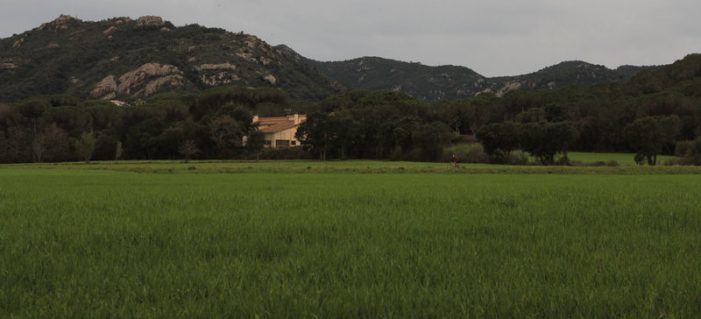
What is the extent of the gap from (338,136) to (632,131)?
143ft

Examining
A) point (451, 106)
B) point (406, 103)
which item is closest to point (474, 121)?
point (451, 106)

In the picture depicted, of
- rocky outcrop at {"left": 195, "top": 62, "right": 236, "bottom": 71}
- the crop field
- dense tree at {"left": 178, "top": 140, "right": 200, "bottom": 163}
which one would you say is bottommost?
the crop field

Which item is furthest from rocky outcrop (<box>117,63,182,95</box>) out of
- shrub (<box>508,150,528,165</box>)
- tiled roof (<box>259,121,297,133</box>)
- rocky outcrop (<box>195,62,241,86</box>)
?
shrub (<box>508,150,528,165</box>)

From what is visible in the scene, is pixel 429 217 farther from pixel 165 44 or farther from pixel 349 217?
pixel 165 44

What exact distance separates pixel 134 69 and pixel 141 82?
624 centimetres

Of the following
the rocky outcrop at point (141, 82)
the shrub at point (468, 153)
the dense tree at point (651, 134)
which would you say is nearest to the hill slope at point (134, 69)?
the rocky outcrop at point (141, 82)

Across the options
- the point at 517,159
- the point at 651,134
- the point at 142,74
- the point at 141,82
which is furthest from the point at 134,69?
the point at 651,134

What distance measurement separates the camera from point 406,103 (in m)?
98.1

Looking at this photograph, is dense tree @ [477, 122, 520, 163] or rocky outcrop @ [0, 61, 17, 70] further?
rocky outcrop @ [0, 61, 17, 70]

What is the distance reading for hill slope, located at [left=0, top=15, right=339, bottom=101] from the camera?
507 feet

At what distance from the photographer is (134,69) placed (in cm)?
16512

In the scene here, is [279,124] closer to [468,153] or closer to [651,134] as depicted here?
[468,153]

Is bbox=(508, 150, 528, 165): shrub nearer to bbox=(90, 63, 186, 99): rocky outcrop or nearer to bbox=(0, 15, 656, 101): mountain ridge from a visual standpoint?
bbox=(0, 15, 656, 101): mountain ridge

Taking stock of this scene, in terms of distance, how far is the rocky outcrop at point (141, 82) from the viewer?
154 meters
